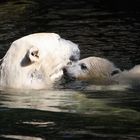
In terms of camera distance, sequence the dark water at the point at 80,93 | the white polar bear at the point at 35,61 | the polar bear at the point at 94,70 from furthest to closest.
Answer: the polar bear at the point at 94,70
the white polar bear at the point at 35,61
the dark water at the point at 80,93

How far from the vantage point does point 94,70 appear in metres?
9.70

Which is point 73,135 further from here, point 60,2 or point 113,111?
point 60,2

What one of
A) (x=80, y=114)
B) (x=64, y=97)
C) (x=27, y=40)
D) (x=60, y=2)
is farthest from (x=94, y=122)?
(x=60, y=2)

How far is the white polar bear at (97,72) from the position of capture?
936 centimetres

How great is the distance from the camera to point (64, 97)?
25.8 ft

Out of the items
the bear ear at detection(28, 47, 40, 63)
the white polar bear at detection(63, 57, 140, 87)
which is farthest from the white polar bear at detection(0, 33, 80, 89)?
the white polar bear at detection(63, 57, 140, 87)

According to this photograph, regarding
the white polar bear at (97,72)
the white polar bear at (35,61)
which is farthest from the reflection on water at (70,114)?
the white polar bear at (97,72)

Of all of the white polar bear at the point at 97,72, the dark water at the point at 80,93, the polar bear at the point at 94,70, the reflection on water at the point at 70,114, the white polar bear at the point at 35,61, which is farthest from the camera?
the polar bear at the point at 94,70

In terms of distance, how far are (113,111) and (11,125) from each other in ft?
4.40

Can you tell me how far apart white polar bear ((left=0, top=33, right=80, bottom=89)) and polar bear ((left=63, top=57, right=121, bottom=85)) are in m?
0.33

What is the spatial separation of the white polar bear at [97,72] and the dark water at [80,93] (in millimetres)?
782

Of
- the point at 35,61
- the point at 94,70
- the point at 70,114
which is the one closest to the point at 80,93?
the point at 35,61

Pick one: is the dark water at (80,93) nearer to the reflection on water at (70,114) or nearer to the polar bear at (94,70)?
the reflection on water at (70,114)

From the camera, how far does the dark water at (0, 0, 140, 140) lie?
5602mm
